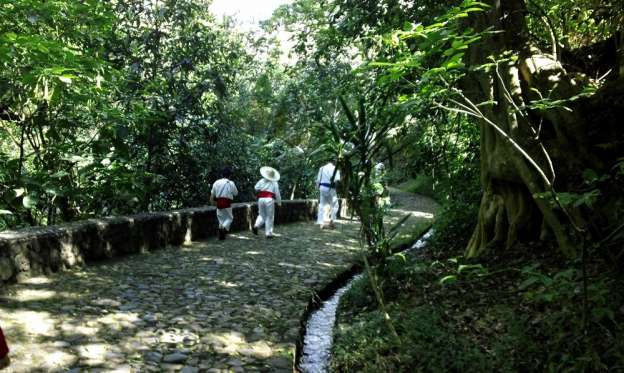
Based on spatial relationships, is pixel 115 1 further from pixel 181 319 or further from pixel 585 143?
pixel 585 143

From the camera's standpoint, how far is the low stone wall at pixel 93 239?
19.9ft

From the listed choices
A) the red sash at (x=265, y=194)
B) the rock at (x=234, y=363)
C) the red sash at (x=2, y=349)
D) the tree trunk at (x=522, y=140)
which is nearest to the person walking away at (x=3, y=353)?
the red sash at (x=2, y=349)

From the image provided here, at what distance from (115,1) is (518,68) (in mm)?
9922

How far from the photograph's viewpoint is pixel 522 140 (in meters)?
6.32

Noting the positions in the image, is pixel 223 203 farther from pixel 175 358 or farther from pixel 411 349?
pixel 411 349

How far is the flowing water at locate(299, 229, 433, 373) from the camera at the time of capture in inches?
186

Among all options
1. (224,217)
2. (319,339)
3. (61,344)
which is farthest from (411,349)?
Result: (224,217)

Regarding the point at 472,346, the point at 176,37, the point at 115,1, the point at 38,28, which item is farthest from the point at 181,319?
the point at 115,1

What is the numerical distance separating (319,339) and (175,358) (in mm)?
1752

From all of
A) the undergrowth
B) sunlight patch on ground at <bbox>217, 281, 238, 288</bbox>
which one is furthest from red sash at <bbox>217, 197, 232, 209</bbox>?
the undergrowth

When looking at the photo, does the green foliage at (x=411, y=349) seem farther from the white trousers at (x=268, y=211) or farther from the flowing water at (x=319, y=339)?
the white trousers at (x=268, y=211)

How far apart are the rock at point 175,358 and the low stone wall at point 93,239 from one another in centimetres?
281

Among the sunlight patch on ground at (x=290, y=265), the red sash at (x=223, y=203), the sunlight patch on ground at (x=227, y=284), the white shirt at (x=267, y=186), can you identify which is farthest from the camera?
the white shirt at (x=267, y=186)

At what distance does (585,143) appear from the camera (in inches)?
244
